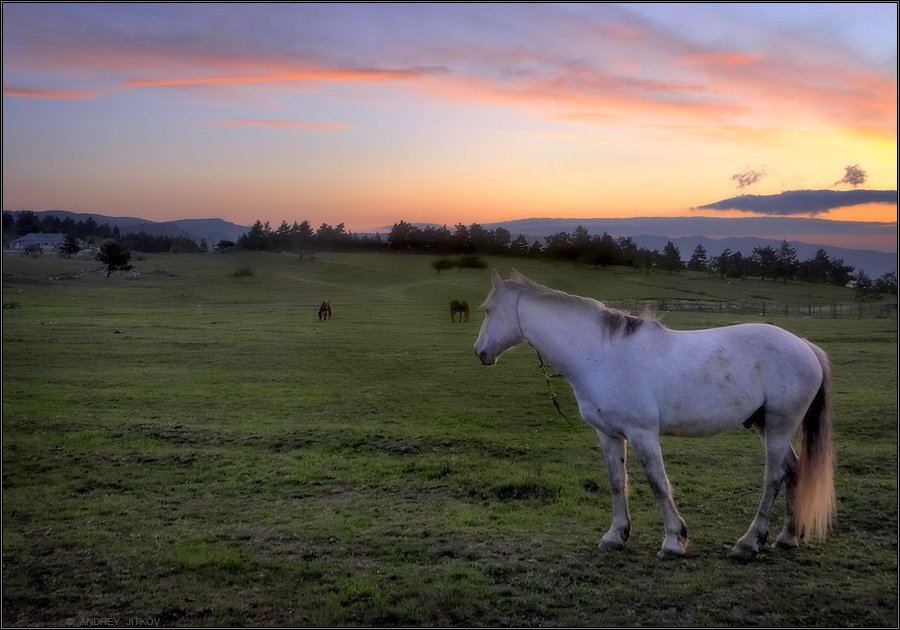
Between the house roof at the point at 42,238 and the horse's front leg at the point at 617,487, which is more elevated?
the house roof at the point at 42,238

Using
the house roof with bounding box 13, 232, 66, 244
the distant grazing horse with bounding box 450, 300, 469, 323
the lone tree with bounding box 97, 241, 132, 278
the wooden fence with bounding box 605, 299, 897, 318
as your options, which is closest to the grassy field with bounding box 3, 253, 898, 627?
the wooden fence with bounding box 605, 299, 897, 318

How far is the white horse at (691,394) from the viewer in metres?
5.36

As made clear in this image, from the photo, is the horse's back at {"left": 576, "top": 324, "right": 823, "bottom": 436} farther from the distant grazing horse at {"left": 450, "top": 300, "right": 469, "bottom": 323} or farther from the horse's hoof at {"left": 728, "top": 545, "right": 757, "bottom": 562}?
the distant grazing horse at {"left": 450, "top": 300, "right": 469, "bottom": 323}

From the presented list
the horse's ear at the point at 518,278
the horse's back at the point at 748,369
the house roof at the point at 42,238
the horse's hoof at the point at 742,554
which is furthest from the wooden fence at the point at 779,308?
the house roof at the point at 42,238

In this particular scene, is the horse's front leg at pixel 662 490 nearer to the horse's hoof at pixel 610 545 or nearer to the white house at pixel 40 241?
the horse's hoof at pixel 610 545

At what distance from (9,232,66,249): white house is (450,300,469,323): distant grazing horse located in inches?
544

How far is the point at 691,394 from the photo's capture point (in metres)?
5.36

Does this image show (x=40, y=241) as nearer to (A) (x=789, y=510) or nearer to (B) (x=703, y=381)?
(B) (x=703, y=381)

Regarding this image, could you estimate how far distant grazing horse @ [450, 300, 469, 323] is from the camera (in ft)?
64.3

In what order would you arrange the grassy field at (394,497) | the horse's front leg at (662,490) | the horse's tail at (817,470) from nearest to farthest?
the grassy field at (394,497) → the horse's front leg at (662,490) → the horse's tail at (817,470)

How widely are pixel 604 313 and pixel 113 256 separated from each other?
25.2 meters

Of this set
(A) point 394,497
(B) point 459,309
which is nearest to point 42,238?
(B) point 459,309

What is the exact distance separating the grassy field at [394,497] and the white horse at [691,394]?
416mm

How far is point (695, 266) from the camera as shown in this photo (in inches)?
A: 617
